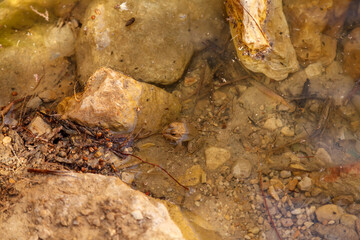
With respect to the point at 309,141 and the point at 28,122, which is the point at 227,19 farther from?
the point at 28,122

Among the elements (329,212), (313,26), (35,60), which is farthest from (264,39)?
(35,60)

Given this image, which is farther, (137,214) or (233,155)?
(233,155)

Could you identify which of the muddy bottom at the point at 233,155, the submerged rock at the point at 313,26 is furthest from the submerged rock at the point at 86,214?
the submerged rock at the point at 313,26

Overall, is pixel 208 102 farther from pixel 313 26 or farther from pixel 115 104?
pixel 313 26

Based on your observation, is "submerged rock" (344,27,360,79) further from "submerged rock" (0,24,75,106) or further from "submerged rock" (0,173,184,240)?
"submerged rock" (0,24,75,106)

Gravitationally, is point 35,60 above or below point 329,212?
above

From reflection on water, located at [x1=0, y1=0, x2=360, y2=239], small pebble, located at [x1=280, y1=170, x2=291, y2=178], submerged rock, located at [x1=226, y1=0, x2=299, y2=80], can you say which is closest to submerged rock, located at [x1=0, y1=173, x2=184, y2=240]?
reflection on water, located at [x1=0, y1=0, x2=360, y2=239]

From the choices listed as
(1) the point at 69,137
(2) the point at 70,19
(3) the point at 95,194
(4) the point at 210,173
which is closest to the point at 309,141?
(4) the point at 210,173
